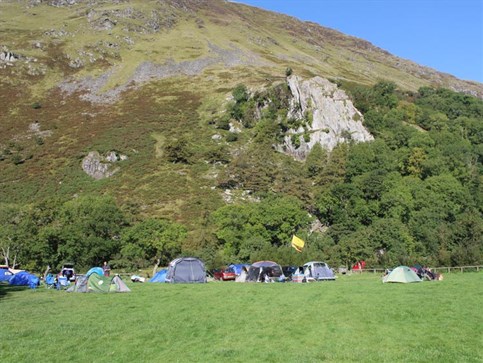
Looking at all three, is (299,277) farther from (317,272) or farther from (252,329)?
(252,329)

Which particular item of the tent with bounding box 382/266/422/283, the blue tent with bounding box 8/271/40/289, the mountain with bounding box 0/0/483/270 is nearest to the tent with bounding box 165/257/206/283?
the blue tent with bounding box 8/271/40/289

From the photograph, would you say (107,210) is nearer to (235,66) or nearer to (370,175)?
(370,175)

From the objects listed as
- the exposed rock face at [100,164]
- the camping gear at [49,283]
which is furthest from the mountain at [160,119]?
the camping gear at [49,283]

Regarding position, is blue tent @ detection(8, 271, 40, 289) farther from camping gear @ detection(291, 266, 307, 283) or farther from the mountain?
the mountain

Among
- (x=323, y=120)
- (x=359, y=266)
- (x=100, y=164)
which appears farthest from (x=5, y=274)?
(x=323, y=120)

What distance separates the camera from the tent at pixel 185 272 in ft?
→ 108

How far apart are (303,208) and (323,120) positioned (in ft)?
85.5

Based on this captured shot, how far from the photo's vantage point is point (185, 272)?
3300cm

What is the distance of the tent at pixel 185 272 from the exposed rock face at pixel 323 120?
186 feet

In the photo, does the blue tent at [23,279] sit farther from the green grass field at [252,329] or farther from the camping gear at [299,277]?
the camping gear at [299,277]

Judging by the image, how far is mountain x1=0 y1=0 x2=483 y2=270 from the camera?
73.8m

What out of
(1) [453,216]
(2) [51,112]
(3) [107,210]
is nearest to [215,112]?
(2) [51,112]

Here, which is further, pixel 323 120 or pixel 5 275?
pixel 323 120

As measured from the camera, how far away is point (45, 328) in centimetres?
1403
